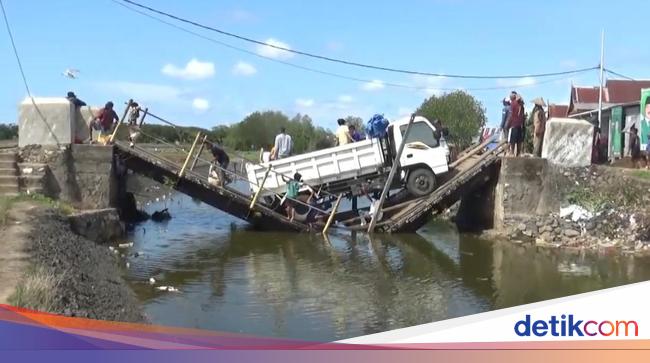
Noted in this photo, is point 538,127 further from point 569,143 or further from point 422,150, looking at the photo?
point 422,150

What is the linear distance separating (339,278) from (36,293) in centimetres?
633

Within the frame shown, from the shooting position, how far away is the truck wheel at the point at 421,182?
17.9 meters

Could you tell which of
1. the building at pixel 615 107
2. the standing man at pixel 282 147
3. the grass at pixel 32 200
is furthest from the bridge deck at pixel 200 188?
the building at pixel 615 107

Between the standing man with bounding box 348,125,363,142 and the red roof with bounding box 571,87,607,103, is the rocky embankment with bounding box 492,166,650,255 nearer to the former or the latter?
the standing man with bounding box 348,125,363,142

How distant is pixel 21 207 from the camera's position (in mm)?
12875

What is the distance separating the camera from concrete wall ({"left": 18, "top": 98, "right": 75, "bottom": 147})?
1650cm

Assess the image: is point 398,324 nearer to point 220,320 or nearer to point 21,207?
point 220,320

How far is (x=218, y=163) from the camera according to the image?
18453 mm

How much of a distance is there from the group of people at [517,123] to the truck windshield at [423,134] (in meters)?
1.95

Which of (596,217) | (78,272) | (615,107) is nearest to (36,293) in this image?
(78,272)

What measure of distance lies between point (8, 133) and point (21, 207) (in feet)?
90.2

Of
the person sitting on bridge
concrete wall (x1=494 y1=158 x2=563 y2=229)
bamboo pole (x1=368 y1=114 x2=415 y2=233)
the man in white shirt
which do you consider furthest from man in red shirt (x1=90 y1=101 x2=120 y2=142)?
concrete wall (x1=494 y1=158 x2=563 y2=229)

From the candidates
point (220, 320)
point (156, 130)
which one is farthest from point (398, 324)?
point (156, 130)

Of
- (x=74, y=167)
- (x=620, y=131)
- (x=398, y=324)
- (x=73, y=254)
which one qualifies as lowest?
(x=398, y=324)
